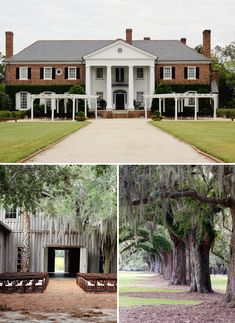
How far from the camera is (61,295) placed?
10312 millimetres

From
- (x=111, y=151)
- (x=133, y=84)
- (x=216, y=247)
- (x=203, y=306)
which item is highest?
(x=133, y=84)

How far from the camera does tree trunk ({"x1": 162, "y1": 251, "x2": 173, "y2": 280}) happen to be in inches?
442

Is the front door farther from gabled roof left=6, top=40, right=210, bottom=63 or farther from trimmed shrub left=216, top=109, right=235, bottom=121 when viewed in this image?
trimmed shrub left=216, top=109, right=235, bottom=121

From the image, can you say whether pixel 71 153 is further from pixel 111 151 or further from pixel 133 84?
pixel 133 84

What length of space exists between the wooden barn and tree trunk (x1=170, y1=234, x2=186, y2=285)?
1.28 m

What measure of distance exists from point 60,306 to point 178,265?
235 cm

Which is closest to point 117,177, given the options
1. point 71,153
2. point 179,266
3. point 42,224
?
point 42,224

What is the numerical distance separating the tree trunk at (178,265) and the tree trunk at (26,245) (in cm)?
243

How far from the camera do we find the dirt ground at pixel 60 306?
1012 cm

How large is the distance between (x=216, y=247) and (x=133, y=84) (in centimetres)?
4096

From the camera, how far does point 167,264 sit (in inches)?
446

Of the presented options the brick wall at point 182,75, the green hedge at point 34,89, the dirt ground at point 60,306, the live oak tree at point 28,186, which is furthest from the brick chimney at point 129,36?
the dirt ground at point 60,306

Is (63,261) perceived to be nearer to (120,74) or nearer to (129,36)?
(120,74)

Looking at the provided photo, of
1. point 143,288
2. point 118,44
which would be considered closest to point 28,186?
point 143,288
